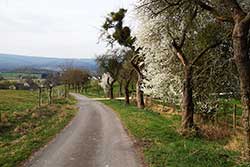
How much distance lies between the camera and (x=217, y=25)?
1897cm

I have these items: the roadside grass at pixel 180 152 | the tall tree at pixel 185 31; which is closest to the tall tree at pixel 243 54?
the roadside grass at pixel 180 152

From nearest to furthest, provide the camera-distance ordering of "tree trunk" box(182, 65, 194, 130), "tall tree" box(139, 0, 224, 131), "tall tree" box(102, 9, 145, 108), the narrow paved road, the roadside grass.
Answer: the roadside grass < the narrow paved road < "tall tree" box(139, 0, 224, 131) < "tree trunk" box(182, 65, 194, 130) < "tall tree" box(102, 9, 145, 108)

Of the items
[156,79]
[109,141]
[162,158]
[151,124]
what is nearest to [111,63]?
[156,79]

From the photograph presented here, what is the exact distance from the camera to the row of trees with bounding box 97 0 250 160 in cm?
1126

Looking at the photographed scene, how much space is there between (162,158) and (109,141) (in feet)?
15.2

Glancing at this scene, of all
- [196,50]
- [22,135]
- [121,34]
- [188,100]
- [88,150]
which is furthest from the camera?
[121,34]

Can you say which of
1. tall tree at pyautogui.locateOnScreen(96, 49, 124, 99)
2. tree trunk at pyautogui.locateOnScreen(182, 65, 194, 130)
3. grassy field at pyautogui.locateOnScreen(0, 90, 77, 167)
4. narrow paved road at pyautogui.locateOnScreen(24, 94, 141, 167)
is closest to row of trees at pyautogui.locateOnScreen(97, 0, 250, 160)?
tree trunk at pyautogui.locateOnScreen(182, 65, 194, 130)

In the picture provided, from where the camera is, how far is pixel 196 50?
21656 mm

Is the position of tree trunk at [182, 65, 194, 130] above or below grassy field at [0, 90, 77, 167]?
above

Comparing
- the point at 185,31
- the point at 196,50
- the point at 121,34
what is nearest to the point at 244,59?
the point at 185,31

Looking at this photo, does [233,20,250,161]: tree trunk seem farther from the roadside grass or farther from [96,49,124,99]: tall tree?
[96,49,124,99]: tall tree

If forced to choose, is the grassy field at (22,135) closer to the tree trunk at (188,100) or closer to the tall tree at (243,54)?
the tree trunk at (188,100)

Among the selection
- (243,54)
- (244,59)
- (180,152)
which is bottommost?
(180,152)

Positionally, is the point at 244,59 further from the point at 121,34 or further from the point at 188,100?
the point at 121,34
